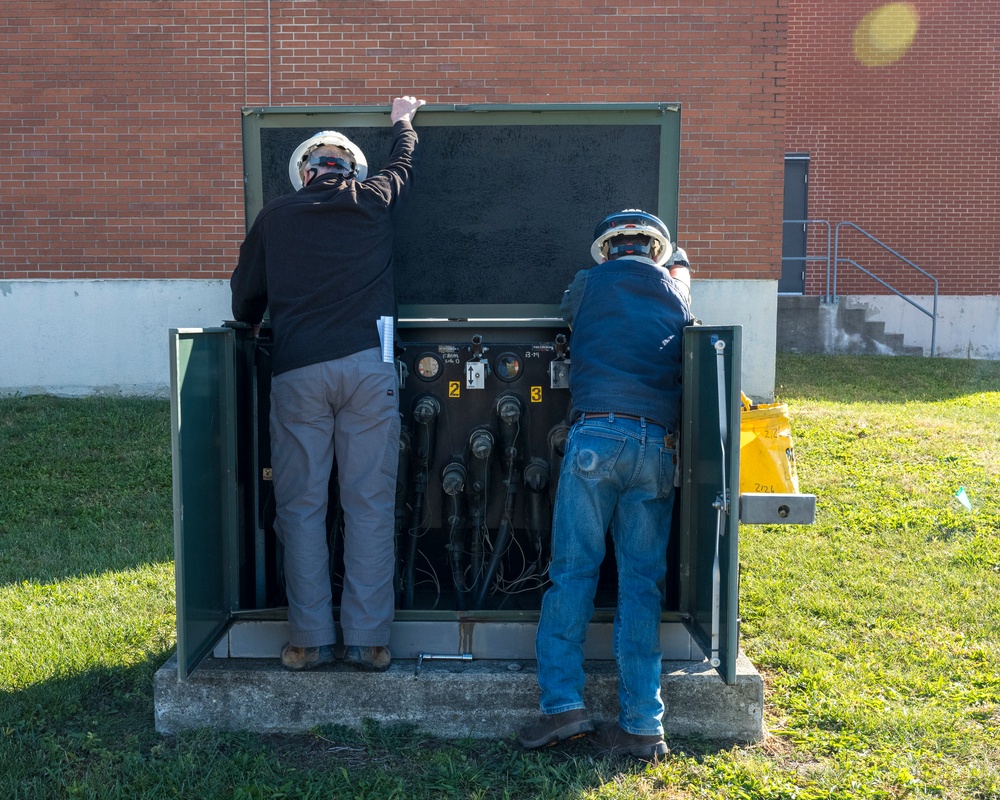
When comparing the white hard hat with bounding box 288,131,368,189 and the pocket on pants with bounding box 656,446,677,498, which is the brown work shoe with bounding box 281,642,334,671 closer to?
the pocket on pants with bounding box 656,446,677,498

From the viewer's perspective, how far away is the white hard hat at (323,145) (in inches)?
162

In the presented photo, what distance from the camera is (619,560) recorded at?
391 centimetres

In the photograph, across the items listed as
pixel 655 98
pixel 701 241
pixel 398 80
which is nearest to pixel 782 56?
pixel 655 98

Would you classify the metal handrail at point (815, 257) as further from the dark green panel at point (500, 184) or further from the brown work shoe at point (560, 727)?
the brown work shoe at point (560, 727)

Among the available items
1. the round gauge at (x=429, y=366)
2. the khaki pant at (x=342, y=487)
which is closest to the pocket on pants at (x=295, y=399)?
the khaki pant at (x=342, y=487)

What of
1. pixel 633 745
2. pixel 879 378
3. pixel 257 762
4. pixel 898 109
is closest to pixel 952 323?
pixel 898 109

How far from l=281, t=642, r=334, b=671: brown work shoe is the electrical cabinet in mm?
232

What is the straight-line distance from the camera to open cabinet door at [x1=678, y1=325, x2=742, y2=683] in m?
3.64

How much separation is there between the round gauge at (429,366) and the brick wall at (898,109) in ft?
44.1

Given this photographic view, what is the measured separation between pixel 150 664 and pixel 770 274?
861cm

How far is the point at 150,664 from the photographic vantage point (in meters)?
4.69

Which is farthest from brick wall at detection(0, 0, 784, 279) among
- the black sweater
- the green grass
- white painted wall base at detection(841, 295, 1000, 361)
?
the black sweater

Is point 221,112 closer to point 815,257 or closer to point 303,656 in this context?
point 303,656

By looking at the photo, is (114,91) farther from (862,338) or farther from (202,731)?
(862,338)
